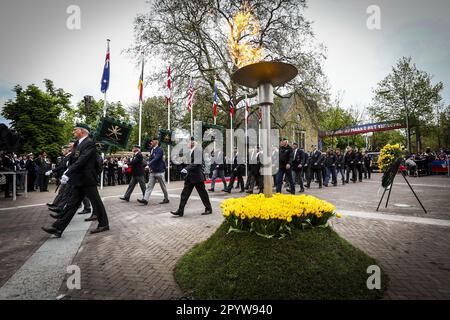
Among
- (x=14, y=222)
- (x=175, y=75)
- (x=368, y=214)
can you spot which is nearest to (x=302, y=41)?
(x=175, y=75)

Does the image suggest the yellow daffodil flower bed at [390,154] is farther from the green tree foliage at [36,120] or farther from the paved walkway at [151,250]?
the green tree foliage at [36,120]

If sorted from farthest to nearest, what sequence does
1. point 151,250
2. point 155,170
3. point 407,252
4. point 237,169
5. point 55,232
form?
point 237,169 < point 155,170 < point 55,232 < point 151,250 < point 407,252

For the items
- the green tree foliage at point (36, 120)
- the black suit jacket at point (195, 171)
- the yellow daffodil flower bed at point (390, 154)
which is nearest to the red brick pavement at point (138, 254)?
the black suit jacket at point (195, 171)

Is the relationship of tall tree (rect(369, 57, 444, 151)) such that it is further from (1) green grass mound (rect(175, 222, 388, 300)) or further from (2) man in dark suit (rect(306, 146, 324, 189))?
(1) green grass mound (rect(175, 222, 388, 300))

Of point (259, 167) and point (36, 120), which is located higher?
point (36, 120)

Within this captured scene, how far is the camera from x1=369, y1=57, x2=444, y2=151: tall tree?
110ft

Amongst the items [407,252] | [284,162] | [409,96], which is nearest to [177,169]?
[284,162]

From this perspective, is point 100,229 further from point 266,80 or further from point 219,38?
point 219,38

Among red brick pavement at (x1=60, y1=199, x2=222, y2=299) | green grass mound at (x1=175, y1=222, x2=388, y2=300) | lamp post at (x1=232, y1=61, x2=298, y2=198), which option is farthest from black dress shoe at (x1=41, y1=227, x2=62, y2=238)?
lamp post at (x1=232, y1=61, x2=298, y2=198)

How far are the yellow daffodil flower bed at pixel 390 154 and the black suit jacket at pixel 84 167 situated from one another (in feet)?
25.0

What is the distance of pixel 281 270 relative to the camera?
2502mm

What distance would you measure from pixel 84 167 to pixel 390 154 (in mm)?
8123

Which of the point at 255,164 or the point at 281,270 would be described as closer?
the point at 281,270

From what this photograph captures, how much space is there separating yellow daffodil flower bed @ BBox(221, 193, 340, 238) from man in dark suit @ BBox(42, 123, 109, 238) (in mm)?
3478
